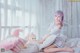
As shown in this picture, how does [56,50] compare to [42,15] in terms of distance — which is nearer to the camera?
[56,50]

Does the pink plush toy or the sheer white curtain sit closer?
the pink plush toy

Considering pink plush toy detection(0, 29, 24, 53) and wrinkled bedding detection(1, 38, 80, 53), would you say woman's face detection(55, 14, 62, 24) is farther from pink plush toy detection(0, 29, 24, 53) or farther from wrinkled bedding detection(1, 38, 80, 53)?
pink plush toy detection(0, 29, 24, 53)

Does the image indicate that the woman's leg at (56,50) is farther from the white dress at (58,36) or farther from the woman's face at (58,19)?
the woman's face at (58,19)

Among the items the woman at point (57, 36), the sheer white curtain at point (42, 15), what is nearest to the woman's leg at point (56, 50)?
the woman at point (57, 36)

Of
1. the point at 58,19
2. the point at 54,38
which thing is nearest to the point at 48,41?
the point at 54,38

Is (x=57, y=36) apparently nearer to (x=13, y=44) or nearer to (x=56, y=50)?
(x=56, y=50)

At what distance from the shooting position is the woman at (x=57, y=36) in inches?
38.7

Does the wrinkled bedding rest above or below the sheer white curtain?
below

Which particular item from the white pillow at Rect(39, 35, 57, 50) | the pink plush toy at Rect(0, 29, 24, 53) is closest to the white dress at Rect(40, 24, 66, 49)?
the white pillow at Rect(39, 35, 57, 50)

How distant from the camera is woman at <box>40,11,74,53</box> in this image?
98cm

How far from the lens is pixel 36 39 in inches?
41.7

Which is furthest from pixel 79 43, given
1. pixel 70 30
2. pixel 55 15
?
pixel 55 15

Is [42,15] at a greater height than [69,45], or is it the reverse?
[42,15]

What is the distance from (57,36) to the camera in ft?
3.35
